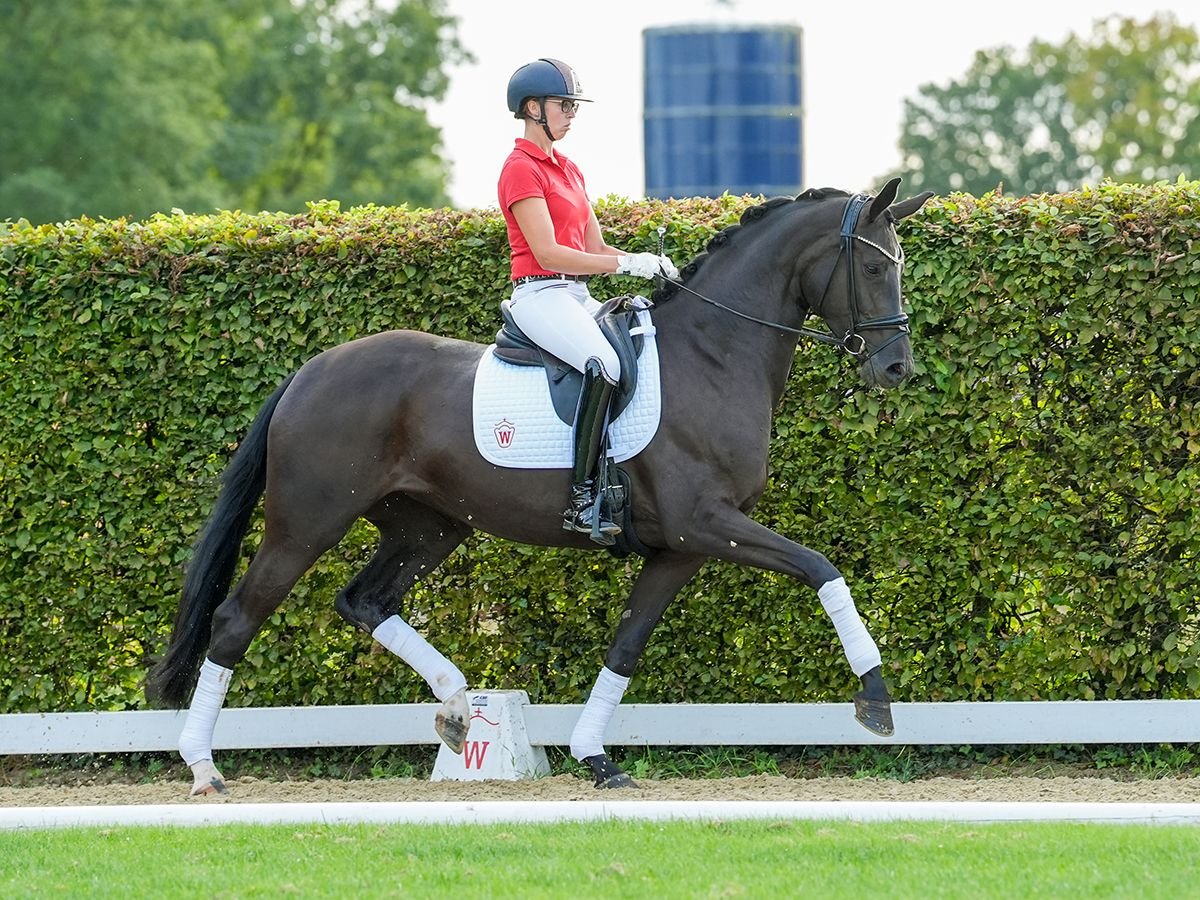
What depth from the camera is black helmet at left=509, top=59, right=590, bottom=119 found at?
682 centimetres

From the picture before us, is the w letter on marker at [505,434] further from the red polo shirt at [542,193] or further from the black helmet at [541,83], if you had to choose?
the black helmet at [541,83]

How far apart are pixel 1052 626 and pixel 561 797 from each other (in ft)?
7.83

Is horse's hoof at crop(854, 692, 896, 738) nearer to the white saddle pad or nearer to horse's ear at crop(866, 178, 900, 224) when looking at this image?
the white saddle pad

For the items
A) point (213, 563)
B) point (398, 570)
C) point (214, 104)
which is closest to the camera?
point (213, 563)

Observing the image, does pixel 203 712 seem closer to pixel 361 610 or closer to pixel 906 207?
pixel 361 610

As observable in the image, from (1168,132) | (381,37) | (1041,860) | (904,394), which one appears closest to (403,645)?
(904,394)

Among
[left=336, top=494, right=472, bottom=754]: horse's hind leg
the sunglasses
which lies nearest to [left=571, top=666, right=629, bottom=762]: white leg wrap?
[left=336, top=494, right=472, bottom=754]: horse's hind leg

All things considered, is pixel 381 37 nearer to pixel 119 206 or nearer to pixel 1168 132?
pixel 119 206

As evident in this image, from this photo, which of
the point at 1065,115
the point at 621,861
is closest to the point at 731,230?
the point at 621,861

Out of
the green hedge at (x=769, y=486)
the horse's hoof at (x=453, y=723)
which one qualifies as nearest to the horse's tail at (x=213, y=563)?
the green hedge at (x=769, y=486)

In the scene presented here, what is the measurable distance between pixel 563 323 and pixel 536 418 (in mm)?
417

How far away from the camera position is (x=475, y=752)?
759cm

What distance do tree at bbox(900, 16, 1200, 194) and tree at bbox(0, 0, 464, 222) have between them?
22.3 meters

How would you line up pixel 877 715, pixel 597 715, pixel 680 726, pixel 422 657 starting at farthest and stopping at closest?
1. pixel 680 726
2. pixel 422 657
3. pixel 597 715
4. pixel 877 715
